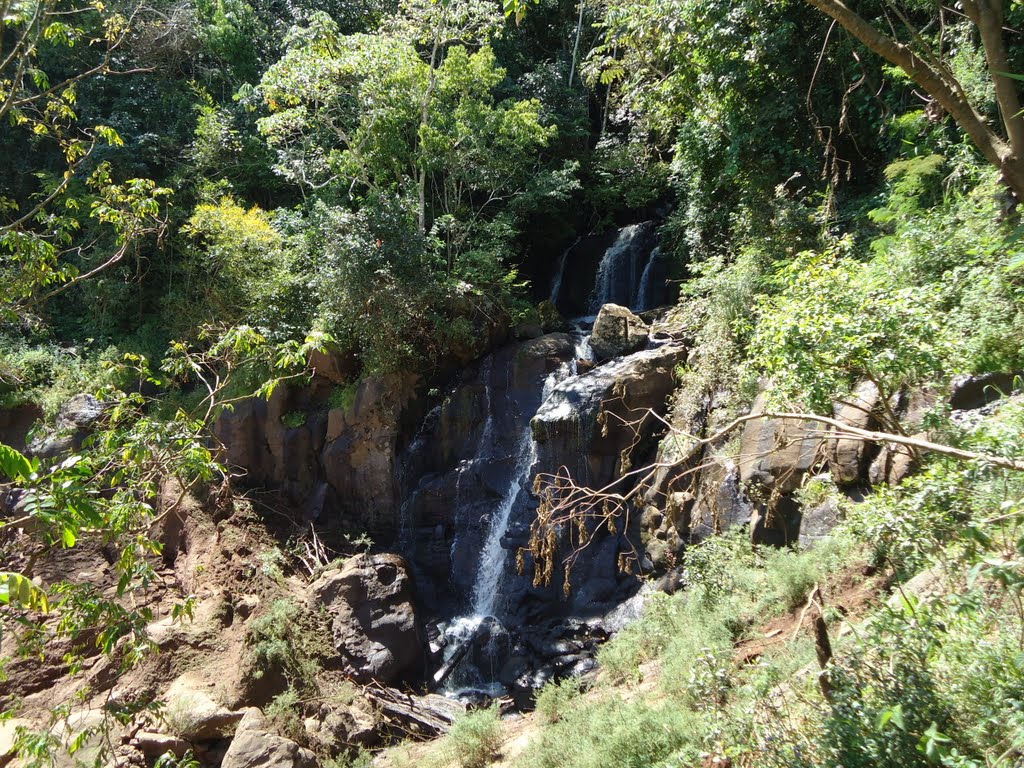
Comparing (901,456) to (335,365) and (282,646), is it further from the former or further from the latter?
(335,365)

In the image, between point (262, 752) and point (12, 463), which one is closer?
point (12, 463)

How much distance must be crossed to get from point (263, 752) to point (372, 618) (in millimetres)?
3063

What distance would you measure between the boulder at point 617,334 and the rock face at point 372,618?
18.0 ft

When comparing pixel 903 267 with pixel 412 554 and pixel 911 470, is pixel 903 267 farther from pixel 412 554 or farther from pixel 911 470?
pixel 412 554

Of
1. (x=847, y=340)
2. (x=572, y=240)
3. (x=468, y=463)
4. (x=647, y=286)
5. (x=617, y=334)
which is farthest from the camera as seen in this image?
(x=572, y=240)

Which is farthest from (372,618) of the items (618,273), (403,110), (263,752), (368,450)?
(403,110)

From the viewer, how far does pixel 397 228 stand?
43.3ft

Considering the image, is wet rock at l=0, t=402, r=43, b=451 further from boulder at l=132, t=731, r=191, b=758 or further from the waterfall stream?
boulder at l=132, t=731, r=191, b=758

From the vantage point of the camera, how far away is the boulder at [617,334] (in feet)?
39.7

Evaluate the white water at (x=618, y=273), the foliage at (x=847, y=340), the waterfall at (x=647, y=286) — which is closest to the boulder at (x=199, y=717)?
the foliage at (x=847, y=340)

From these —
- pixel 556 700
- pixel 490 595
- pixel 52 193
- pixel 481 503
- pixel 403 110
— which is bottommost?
pixel 490 595

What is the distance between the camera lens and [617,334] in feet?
39.7

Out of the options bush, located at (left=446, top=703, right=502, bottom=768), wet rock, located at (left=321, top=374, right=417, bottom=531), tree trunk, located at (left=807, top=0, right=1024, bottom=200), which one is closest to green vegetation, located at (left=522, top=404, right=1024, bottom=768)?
bush, located at (left=446, top=703, right=502, bottom=768)

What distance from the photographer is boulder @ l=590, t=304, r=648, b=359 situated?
476 inches
